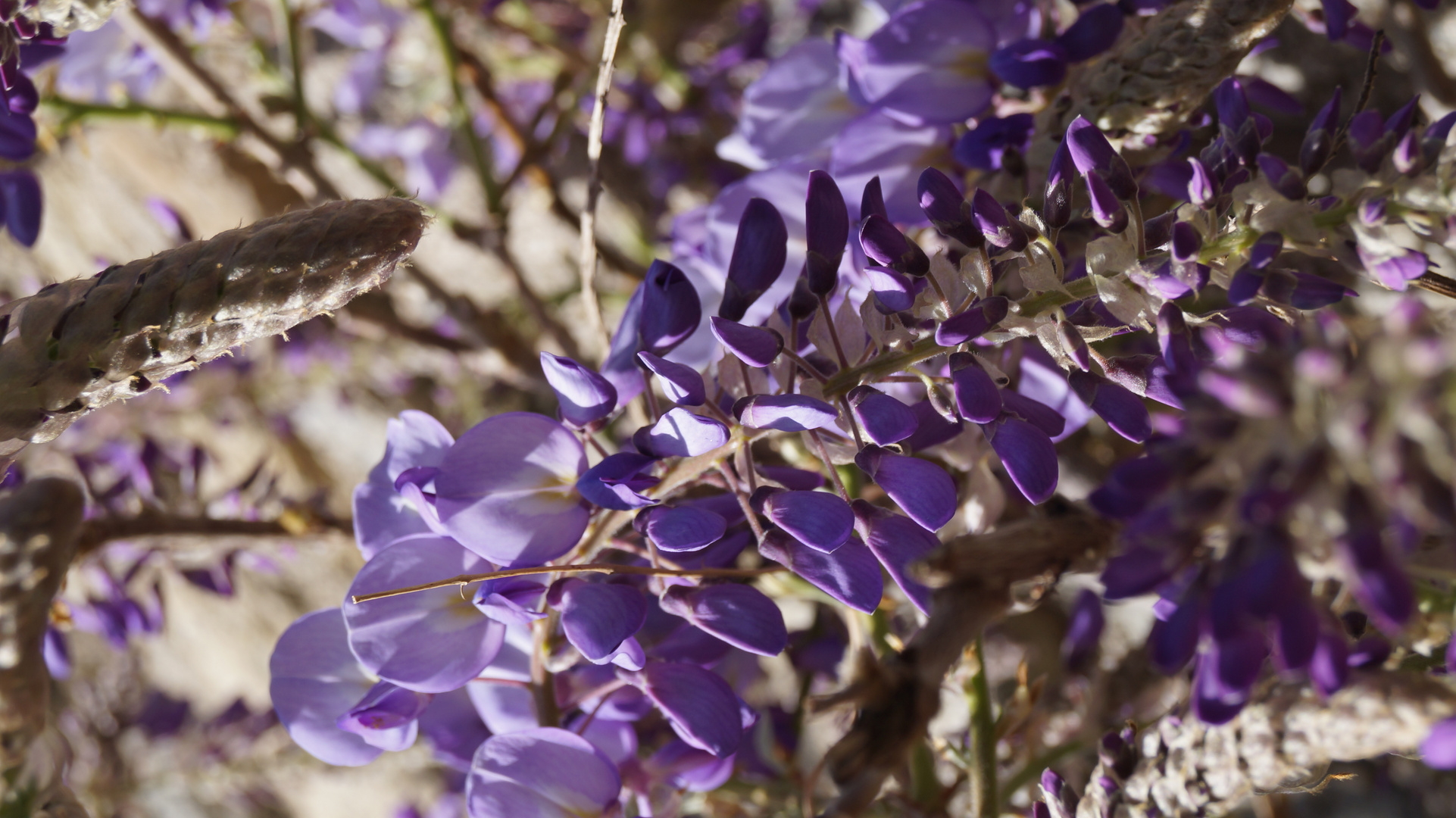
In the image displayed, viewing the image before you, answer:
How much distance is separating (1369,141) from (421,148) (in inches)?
43.2

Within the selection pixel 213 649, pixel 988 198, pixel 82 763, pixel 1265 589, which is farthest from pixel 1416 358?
pixel 213 649

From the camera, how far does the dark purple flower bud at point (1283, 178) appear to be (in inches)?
11.6

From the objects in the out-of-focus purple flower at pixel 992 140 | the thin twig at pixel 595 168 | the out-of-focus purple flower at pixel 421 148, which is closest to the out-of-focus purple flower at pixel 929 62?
the out-of-focus purple flower at pixel 992 140

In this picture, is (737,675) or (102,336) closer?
(102,336)

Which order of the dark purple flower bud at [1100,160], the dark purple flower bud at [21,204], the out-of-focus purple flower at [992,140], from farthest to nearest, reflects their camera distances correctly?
the dark purple flower bud at [21,204]
the out-of-focus purple flower at [992,140]
the dark purple flower bud at [1100,160]

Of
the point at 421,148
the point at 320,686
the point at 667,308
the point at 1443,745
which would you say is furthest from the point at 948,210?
→ the point at 421,148

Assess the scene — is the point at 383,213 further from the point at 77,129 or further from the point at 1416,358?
the point at 77,129

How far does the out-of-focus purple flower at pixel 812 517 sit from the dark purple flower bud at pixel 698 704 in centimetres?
9

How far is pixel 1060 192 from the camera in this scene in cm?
35

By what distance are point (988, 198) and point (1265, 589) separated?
185mm

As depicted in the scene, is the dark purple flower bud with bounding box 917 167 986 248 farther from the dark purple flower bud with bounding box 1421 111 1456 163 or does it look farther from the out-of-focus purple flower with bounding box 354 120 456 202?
the out-of-focus purple flower with bounding box 354 120 456 202

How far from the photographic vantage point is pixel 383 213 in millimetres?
352

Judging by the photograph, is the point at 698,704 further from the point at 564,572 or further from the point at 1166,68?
the point at 1166,68

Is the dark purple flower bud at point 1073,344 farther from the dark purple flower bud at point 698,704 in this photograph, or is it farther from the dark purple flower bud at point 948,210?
the dark purple flower bud at point 698,704
